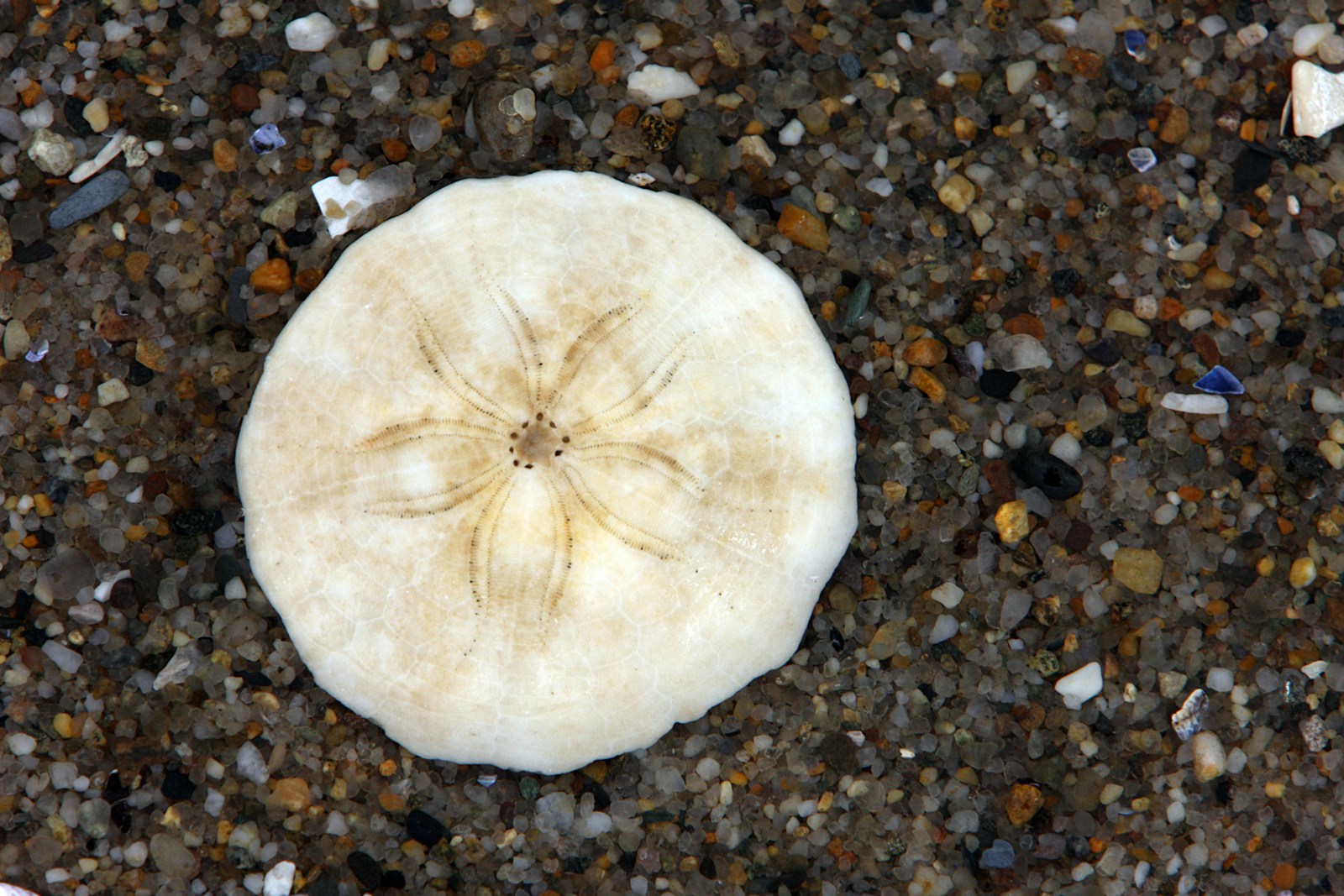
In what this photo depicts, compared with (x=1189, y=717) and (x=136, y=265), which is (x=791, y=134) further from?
(x=1189, y=717)

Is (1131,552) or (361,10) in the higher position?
(361,10)

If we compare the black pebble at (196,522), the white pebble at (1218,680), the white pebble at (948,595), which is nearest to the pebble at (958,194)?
the white pebble at (948,595)

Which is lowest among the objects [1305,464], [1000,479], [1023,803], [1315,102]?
[1023,803]

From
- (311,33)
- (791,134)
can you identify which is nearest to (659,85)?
(791,134)

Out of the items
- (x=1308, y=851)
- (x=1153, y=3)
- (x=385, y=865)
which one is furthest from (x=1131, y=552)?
(x=385, y=865)

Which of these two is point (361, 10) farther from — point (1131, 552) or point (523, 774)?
point (1131, 552)

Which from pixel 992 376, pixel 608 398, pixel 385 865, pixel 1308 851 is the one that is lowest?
pixel 1308 851
